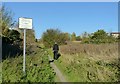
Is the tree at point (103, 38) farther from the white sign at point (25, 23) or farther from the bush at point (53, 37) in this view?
the white sign at point (25, 23)

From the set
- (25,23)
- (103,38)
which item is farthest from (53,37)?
(25,23)

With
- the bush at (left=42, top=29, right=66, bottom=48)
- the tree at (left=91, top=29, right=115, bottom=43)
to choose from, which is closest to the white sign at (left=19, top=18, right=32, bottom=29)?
the tree at (left=91, top=29, right=115, bottom=43)

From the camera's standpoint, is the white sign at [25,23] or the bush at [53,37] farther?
the bush at [53,37]

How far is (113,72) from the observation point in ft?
43.2

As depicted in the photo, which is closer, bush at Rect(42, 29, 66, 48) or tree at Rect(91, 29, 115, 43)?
tree at Rect(91, 29, 115, 43)

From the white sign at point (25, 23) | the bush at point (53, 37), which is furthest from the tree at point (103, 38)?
the white sign at point (25, 23)

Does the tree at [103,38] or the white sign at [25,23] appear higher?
the white sign at [25,23]

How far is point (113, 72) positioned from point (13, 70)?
4.49m

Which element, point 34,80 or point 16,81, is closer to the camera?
point 16,81

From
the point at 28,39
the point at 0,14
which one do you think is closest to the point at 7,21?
the point at 0,14

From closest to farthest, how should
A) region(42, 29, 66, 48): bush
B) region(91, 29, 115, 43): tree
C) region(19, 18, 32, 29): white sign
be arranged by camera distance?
region(19, 18, 32, 29): white sign, region(91, 29, 115, 43): tree, region(42, 29, 66, 48): bush

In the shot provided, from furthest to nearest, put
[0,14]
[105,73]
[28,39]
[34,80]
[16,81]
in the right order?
[28,39] → [0,14] → [105,73] → [34,80] → [16,81]

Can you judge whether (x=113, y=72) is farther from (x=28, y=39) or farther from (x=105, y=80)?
(x=28, y=39)

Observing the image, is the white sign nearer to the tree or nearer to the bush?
the tree
